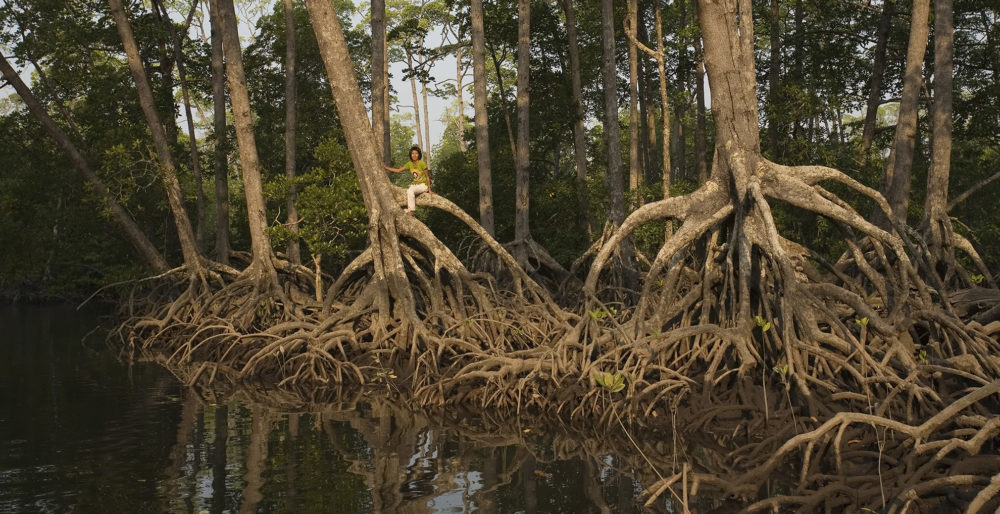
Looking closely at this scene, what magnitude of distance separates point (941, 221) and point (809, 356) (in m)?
3.86

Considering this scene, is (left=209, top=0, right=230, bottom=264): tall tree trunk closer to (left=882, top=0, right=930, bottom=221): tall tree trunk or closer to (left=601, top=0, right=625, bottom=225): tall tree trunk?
(left=601, top=0, right=625, bottom=225): tall tree trunk

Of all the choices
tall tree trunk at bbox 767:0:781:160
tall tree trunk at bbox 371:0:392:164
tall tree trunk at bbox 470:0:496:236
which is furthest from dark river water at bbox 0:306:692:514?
tall tree trunk at bbox 767:0:781:160

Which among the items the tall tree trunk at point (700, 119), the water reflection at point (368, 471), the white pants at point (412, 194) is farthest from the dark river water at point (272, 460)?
the tall tree trunk at point (700, 119)

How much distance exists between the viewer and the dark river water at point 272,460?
6059 millimetres

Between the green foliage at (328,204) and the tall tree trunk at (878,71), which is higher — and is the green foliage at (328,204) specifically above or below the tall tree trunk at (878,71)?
below

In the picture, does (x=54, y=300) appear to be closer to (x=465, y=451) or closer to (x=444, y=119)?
(x=465, y=451)

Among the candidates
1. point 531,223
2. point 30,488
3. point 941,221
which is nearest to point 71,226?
point 531,223

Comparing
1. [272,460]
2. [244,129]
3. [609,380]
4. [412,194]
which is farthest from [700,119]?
[272,460]

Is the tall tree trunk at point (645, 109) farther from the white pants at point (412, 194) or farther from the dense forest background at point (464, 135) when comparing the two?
the white pants at point (412, 194)

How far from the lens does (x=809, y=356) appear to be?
755 cm

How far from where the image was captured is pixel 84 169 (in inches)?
707

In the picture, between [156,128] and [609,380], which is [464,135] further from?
[609,380]

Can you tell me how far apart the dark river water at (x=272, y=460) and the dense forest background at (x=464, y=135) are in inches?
201

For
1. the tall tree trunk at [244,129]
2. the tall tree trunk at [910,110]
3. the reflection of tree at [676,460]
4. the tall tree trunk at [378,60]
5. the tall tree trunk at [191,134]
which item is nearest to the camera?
the reflection of tree at [676,460]
